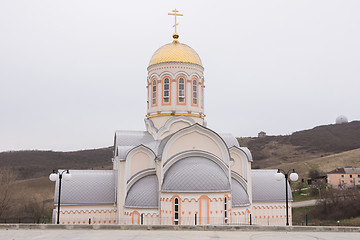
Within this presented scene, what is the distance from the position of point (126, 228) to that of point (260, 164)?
66111mm

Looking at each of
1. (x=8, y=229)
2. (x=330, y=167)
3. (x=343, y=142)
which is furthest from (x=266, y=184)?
(x=343, y=142)

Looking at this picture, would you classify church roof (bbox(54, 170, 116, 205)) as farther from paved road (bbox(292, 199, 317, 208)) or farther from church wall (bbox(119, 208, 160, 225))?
paved road (bbox(292, 199, 317, 208))

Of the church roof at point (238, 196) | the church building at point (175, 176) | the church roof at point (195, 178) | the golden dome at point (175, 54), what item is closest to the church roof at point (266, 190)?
the church building at point (175, 176)

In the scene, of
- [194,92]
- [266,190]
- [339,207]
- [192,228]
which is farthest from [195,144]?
[339,207]

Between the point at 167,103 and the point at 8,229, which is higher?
the point at 167,103

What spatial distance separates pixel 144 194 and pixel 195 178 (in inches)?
124

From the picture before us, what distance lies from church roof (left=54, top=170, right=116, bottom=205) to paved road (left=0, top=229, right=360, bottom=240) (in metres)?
6.82

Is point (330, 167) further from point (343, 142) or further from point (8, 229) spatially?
point (8, 229)

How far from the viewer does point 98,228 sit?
40.9ft

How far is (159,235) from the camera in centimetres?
1109

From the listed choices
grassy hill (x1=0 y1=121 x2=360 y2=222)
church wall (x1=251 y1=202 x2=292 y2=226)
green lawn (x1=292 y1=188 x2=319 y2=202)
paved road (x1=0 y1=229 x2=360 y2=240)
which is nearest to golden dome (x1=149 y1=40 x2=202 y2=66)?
church wall (x1=251 y1=202 x2=292 y2=226)

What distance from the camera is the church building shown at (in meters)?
15.8

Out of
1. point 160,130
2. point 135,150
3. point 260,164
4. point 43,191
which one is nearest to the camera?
point 135,150

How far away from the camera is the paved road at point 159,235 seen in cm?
1063
